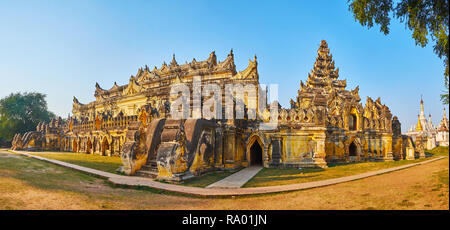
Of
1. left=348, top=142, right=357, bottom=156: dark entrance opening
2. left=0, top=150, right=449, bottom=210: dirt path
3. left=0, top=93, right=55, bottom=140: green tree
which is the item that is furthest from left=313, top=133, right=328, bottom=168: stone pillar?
left=0, top=93, right=55, bottom=140: green tree

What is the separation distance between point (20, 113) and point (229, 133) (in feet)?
166

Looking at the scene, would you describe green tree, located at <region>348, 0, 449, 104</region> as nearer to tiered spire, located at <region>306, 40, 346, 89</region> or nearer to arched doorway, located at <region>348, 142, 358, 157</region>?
arched doorway, located at <region>348, 142, 358, 157</region>

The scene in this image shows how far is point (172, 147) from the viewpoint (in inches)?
442

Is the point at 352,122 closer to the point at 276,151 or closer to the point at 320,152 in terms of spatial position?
the point at 320,152

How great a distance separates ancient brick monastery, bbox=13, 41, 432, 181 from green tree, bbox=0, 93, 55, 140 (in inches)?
545

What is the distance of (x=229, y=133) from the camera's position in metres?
15.6

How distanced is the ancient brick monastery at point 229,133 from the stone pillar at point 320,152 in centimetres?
7

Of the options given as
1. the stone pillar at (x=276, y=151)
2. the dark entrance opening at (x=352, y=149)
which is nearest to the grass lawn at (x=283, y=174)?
the stone pillar at (x=276, y=151)

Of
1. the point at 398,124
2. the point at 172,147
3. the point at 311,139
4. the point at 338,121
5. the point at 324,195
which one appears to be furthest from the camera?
the point at 398,124

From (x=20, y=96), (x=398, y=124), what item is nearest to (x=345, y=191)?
(x=398, y=124)

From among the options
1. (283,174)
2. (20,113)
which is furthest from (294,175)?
(20,113)
